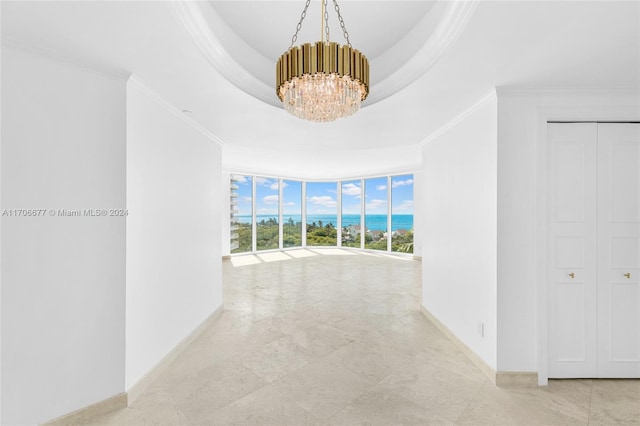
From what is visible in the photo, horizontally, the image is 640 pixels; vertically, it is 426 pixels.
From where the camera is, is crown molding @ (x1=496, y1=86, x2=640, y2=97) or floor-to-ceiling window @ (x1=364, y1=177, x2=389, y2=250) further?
floor-to-ceiling window @ (x1=364, y1=177, x2=389, y2=250)

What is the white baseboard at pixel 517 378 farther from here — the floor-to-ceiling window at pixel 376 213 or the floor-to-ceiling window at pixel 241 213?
the floor-to-ceiling window at pixel 241 213

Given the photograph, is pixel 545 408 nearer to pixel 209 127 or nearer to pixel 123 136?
pixel 123 136

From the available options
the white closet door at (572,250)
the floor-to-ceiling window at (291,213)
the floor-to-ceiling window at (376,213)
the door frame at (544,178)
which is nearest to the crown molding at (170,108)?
the door frame at (544,178)

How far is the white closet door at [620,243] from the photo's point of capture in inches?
89.8

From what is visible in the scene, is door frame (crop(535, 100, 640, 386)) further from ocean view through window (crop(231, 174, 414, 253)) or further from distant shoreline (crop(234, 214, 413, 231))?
distant shoreline (crop(234, 214, 413, 231))

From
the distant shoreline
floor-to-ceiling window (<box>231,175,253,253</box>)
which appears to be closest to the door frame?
the distant shoreline

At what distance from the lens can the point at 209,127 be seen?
10.8ft

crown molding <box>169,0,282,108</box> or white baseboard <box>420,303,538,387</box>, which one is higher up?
crown molding <box>169,0,282,108</box>

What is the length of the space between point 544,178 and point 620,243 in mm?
882

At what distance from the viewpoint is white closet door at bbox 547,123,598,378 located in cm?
231

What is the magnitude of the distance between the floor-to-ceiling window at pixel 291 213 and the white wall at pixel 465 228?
257 inches

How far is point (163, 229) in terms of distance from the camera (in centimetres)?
254

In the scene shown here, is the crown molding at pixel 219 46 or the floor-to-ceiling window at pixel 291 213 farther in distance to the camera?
the floor-to-ceiling window at pixel 291 213

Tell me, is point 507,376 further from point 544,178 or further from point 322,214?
point 322,214
